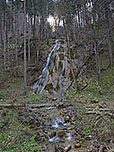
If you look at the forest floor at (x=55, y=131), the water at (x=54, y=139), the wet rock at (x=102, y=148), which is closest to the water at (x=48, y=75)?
the forest floor at (x=55, y=131)

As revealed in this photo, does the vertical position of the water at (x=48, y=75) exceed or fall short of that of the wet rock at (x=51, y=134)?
it exceeds it

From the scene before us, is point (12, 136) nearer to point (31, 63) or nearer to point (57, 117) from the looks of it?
point (57, 117)

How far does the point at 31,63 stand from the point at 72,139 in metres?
19.1

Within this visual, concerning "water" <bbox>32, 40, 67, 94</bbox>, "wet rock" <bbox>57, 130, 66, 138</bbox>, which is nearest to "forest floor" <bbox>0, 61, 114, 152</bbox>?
"wet rock" <bbox>57, 130, 66, 138</bbox>

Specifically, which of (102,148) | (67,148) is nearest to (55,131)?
(67,148)

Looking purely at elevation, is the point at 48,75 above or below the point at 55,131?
above

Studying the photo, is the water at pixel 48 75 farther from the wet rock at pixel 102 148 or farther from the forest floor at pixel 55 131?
the wet rock at pixel 102 148

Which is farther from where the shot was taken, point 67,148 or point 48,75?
point 48,75

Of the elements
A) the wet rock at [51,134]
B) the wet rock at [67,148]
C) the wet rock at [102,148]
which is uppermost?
the wet rock at [102,148]

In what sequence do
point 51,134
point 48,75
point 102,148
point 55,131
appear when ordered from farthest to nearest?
point 48,75, point 55,131, point 51,134, point 102,148

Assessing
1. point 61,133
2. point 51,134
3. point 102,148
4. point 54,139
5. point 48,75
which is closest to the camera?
point 102,148

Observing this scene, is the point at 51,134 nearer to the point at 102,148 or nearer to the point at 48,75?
the point at 102,148

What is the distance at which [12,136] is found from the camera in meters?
5.30

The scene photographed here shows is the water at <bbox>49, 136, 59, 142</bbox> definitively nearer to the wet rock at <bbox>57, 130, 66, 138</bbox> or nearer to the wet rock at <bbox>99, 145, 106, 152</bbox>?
the wet rock at <bbox>57, 130, 66, 138</bbox>
